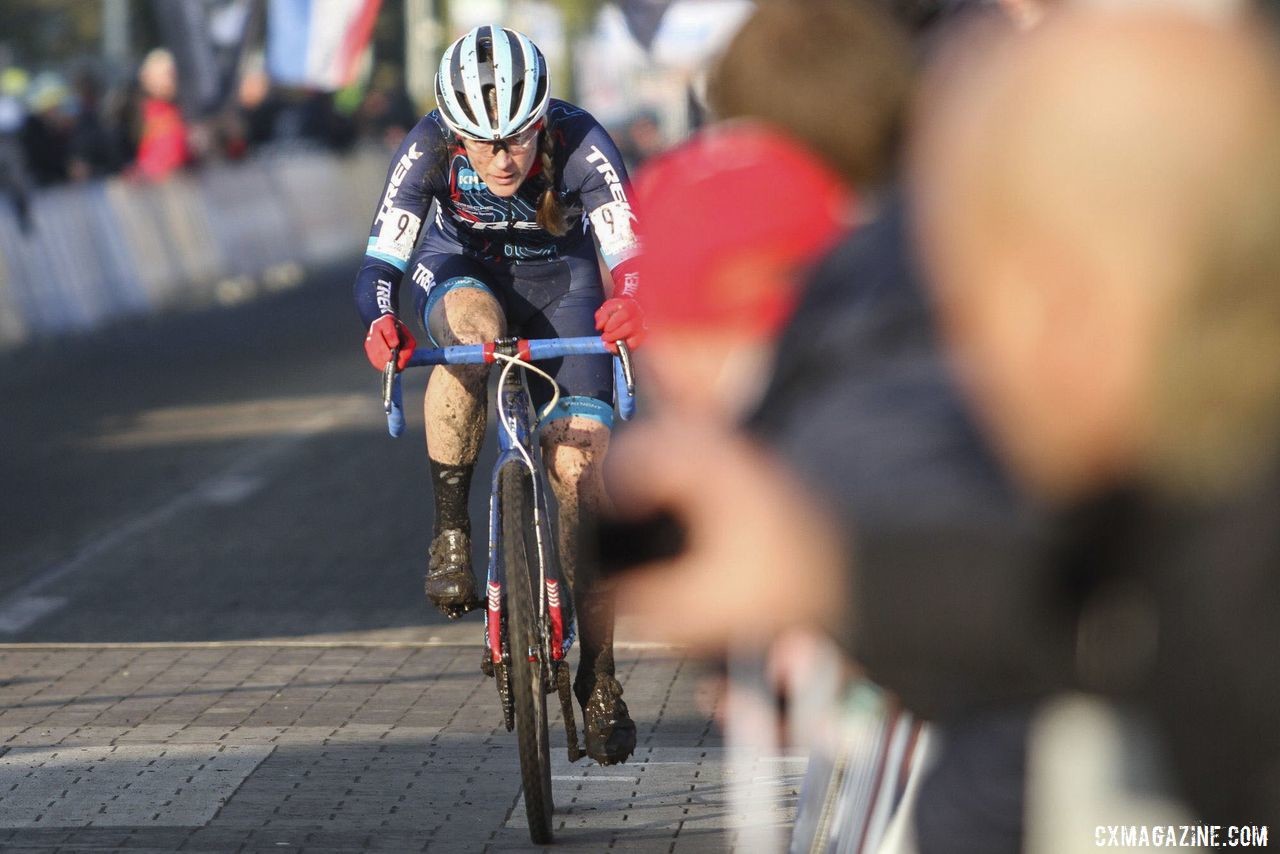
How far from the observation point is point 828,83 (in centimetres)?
229

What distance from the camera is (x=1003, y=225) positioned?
5.96ft

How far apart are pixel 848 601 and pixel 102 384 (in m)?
16.0

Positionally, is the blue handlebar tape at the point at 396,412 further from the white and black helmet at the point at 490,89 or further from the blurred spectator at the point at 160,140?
the blurred spectator at the point at 160,140

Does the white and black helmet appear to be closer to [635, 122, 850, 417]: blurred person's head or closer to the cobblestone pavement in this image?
the cobblestone pavement

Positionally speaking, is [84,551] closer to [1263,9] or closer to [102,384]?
[102,384]

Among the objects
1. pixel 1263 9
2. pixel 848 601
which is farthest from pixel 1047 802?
pixel 1263 9

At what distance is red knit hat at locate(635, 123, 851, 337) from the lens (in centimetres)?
218

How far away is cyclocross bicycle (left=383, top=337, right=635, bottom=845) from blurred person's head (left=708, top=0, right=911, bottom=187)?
330 centimetres

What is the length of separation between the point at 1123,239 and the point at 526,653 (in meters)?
3.88

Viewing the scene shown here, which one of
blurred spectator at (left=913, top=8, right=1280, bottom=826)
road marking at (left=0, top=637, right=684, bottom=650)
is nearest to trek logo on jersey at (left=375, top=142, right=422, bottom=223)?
road marking at (left=0, top=637, right=684, bottom=650)

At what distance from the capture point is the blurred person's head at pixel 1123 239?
176cm

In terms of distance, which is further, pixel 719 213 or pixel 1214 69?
pixel 719 213

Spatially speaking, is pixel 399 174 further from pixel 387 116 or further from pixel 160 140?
pixel 387 116

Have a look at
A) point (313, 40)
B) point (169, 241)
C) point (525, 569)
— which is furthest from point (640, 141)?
point (525, 569)
